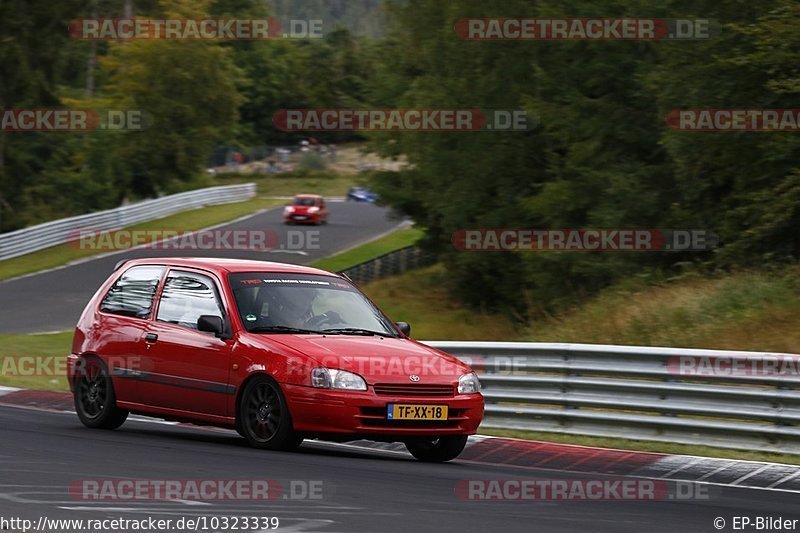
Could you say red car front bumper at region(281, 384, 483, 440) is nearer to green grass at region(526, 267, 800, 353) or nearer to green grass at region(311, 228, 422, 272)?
green grass at region(526, 267, 800, 353)

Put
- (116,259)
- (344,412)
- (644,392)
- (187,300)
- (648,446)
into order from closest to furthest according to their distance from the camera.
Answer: (344,412) < (187,300) < (648,446) < (644,392) < (116,259)

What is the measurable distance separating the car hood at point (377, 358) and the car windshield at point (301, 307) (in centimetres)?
26

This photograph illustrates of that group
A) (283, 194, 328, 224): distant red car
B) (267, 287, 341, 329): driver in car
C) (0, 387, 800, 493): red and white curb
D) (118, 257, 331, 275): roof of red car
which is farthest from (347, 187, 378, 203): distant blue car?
(267, 287, 341, 329): driver in car

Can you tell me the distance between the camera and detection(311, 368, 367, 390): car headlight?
10.5m

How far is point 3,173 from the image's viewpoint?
6119cm

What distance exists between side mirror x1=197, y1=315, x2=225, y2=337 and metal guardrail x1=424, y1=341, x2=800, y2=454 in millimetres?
3071

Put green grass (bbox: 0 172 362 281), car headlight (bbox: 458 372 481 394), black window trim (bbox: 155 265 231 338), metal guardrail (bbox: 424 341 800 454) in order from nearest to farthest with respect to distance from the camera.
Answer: car headlight (bbox: 458 372 481 394) < black window trim (bbox: 155 265 231 338) < metal guardrail (bbox: 424 341 800 454) < green grass (bbox: 0 172 362 281)

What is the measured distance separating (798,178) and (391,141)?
21109 mm

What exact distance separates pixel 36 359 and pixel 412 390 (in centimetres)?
1149

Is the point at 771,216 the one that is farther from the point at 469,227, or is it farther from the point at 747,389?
the point at 469,227

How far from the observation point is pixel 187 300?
12.0 metres

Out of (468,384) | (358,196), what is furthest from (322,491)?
(358,196)

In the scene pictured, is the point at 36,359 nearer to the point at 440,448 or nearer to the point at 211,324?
the point at 211,324

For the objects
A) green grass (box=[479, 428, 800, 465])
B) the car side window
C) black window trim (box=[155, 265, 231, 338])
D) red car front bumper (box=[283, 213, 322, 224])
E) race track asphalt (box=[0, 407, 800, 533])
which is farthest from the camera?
red car front bumper (box=[283, 213, 322, 224])
